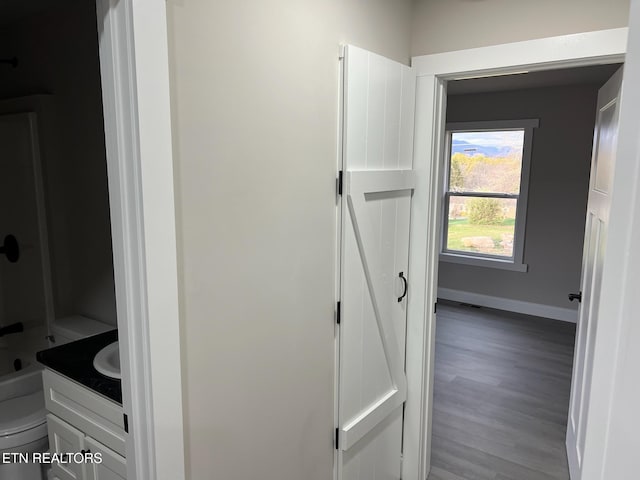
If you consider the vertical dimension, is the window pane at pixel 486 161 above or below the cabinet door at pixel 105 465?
above

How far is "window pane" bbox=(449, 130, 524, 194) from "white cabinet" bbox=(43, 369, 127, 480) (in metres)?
5.03

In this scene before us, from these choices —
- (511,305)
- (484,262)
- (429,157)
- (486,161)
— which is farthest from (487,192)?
(429,157)

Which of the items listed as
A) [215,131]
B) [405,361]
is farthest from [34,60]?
[405,361]

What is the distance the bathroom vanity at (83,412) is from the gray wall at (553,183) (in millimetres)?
4787

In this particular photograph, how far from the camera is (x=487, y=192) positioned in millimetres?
5625

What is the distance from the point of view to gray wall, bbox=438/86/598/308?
193 inches

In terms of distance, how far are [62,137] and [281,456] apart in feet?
6.23

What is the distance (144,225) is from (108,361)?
35.2 inches

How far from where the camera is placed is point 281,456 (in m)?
1.70

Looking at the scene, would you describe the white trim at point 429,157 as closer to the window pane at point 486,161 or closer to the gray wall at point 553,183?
the gray wall at point 553,183

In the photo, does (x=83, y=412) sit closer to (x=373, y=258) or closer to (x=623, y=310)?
(x=373, y=258)

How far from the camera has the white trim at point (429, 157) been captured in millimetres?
1873

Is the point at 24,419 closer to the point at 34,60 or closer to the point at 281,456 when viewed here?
the point at 281,456

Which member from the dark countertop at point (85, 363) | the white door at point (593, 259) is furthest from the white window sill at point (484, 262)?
the dark countertop at point (85, 363)
